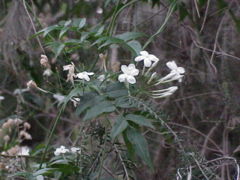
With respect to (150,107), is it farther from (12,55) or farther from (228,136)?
(12,55)

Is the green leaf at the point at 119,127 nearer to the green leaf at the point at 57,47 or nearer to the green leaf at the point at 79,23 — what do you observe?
the green leaf at the point at 57,47

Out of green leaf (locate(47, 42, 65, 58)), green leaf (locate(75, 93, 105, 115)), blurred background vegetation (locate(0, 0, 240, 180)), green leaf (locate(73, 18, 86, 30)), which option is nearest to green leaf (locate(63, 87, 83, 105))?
green leaf (locate(75, 93, 105, 115))

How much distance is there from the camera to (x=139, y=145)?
93 cm

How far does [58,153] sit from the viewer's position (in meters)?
1.20

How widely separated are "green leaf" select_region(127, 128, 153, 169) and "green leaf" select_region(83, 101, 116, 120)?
0.22ft

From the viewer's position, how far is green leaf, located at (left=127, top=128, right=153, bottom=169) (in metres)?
0.92

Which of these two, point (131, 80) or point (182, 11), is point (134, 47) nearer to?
point (131, 80)

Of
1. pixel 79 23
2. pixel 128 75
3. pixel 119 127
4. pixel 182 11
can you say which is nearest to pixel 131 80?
pixel 128 75

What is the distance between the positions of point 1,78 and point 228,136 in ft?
3.31

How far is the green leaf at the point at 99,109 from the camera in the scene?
960 millimetres

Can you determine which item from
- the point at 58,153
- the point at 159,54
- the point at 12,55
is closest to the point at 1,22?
the point at 12,55

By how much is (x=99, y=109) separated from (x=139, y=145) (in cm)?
12

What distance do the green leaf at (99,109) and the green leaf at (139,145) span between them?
0.22 ft

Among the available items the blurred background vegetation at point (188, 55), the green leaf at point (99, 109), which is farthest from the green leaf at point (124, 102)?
the blurred background vegetation at point (188, 55)
